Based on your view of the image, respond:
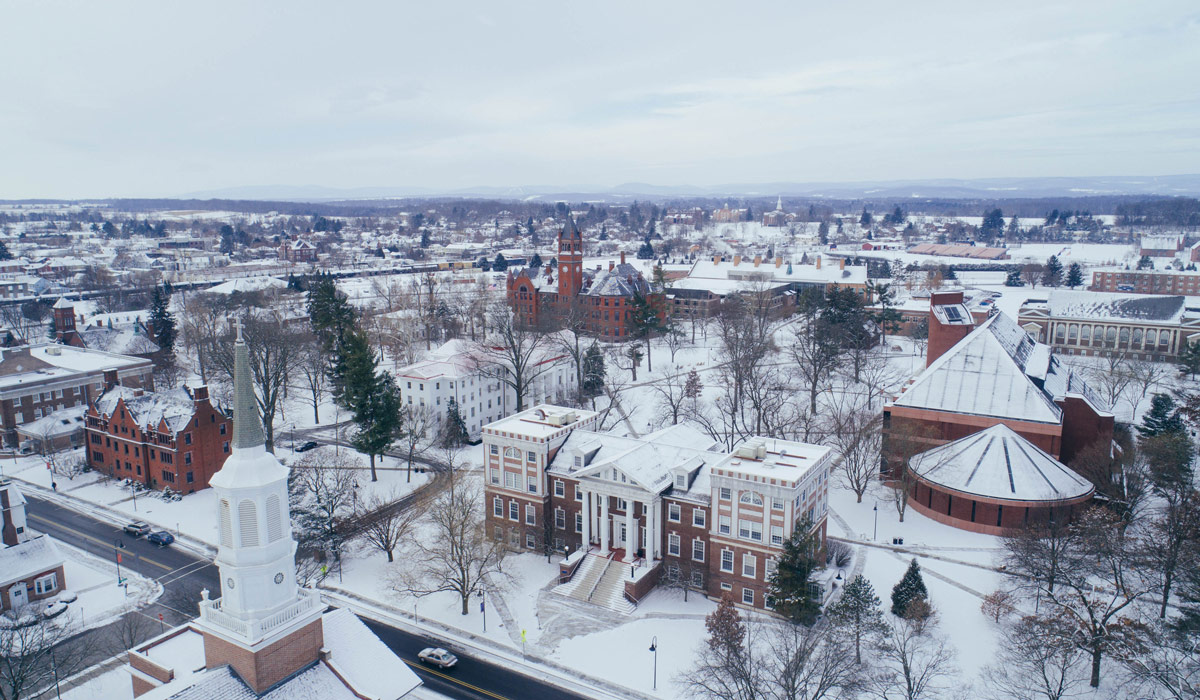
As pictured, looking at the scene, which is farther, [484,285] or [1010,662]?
[484,285]

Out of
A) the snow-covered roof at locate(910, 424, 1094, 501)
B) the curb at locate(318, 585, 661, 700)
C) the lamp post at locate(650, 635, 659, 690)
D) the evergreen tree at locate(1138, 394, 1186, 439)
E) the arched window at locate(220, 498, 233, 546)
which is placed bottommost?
the curb at locate(318, 585, 661, 700)

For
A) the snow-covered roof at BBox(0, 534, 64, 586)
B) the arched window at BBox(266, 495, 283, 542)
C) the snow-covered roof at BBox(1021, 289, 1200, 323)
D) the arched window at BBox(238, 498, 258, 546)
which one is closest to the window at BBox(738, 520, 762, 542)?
the arched window at BBox(266, 495, 283, 542)

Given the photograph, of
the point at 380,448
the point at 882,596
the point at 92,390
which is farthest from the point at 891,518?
the point at 92,390

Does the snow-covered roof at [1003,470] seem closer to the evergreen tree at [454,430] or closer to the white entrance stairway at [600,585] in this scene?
the white entrance stairway at [600,585]

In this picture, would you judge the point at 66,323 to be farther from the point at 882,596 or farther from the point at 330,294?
the point at 882,596

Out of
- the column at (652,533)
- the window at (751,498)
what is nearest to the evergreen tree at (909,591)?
the window at (751,498)

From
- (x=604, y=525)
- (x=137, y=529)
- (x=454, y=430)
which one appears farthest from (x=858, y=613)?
(x=137, y=529)

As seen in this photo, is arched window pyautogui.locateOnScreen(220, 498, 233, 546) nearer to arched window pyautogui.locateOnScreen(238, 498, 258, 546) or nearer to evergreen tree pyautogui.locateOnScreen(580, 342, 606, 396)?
arched window pyautogui.locateOnScreen(238, 498, 258, 546)
